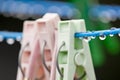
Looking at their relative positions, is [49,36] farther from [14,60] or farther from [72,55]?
[14,60]

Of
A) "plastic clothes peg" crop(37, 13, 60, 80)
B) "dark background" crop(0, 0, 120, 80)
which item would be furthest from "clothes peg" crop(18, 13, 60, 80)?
"dark background" crop(0, 0, 120, 80)

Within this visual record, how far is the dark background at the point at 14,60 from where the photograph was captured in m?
1.99

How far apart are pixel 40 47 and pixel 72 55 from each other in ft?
0.59

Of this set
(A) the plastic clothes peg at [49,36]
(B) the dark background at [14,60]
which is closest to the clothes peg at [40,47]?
(A) the plastic clothes peg at [49,36]

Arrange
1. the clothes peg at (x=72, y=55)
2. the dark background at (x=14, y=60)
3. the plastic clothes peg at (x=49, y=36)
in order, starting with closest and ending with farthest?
the clothes peg at (x=72, y=55) → the plastic clothes peg at (x=49, y=36) → the dark background at (x=14, y=60)

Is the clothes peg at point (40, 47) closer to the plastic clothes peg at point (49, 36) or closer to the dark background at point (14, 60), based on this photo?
the plastic clothes peg at point (49, 36)

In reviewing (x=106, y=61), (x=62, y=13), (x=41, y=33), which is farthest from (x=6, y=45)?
(x=41, y=33)

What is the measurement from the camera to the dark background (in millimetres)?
1988

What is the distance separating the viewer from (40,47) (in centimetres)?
112

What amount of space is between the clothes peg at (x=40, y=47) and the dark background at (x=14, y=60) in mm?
875

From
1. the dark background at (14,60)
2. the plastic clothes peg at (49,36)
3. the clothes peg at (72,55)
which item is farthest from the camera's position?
the dark background at (14,60)

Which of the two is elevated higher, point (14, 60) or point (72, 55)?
point (14, 60)

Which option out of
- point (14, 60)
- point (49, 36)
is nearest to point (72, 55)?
point (49, 36)

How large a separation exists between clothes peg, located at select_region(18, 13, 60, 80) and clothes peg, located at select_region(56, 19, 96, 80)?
9cm
